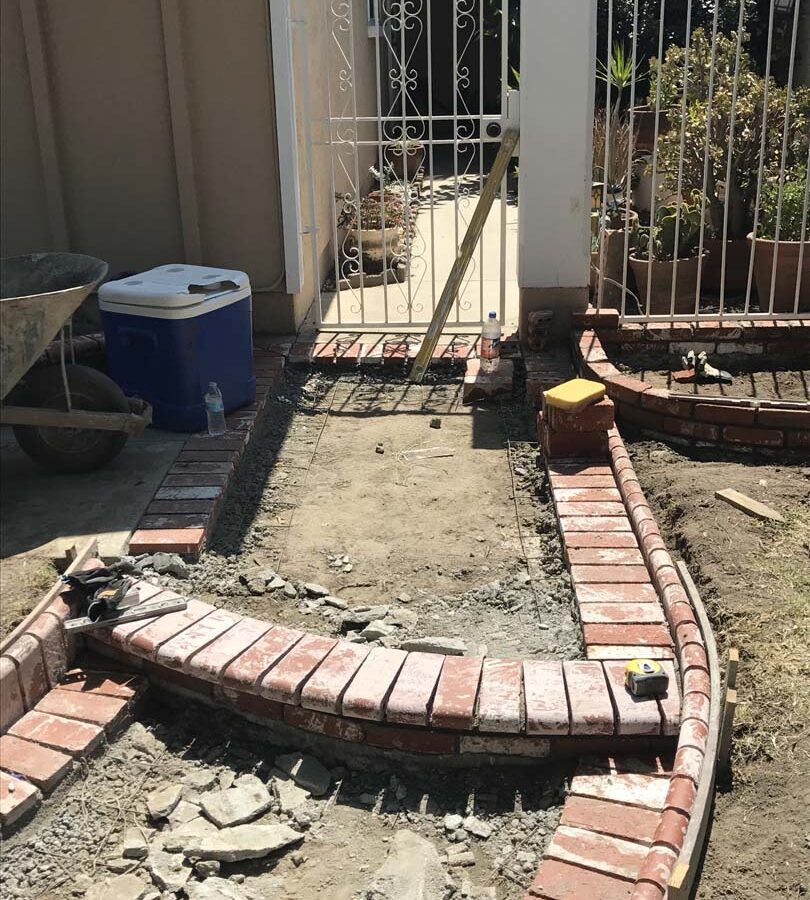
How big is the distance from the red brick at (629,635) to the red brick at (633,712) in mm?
278

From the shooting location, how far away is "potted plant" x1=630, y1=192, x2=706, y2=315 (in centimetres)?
669

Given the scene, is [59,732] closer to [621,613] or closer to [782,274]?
[621,613]

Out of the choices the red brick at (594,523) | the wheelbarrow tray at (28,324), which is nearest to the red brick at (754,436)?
the red brick at (594,523)

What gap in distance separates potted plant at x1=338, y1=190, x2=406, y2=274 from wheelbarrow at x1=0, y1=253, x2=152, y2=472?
3.12 meters

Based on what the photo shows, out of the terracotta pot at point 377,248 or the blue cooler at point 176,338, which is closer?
the blue cooler at point 176,338

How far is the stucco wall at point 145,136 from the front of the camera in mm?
6152

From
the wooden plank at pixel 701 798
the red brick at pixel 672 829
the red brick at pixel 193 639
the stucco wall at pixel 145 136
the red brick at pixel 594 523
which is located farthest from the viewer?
the stucco wall at pixel 145 136

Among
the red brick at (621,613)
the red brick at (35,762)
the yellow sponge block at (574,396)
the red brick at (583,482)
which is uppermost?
the yellow sponge block at (574,396)

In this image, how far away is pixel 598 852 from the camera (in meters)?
2.69

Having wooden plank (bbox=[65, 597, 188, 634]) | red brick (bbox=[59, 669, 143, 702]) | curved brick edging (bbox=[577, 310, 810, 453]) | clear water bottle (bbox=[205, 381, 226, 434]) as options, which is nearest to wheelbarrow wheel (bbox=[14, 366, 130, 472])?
clear water bottle (bbox=[205, 381, 226, 434])

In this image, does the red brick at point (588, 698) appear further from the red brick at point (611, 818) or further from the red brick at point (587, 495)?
the red brick at point (587, 495)

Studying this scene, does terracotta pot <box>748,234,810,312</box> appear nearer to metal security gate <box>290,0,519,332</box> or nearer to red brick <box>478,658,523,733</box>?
metal security gate <box>290,0,519,332</box>

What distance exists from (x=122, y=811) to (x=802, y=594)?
230 cm

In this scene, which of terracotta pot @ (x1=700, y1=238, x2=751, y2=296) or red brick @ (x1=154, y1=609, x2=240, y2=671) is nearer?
red brick @ (x1=154, y1=609, x2=240, y2=671)
